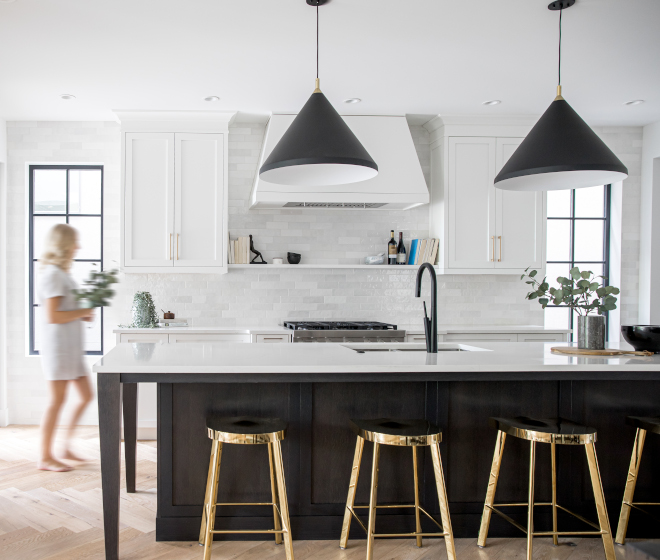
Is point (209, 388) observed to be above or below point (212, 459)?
above

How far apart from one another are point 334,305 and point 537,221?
2.03m

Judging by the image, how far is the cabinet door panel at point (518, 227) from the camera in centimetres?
514

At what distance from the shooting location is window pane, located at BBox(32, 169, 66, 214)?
211 inches

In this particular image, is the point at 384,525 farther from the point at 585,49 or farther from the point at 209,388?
the point at 585,49

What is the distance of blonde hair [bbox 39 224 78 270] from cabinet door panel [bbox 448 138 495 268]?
314 cm

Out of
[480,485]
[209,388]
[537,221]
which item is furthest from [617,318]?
[209,388]

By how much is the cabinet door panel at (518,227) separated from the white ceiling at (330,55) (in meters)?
0.75

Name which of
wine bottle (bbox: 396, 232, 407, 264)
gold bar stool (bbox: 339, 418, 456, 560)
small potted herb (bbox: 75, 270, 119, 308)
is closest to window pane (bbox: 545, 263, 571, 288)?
wine bottle (bbox: 396, 232, 407, 264)

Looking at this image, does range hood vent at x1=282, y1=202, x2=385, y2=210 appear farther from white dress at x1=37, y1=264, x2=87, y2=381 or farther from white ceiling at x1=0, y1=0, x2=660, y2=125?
white dress at x1=37, y1=264, x2=87, y2=381

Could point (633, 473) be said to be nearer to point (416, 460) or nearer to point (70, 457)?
point (416, 460)

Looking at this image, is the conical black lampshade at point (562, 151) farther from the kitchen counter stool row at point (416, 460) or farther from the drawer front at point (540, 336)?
the drawer front at point (540, 336)

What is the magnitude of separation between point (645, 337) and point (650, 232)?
9.00 ft

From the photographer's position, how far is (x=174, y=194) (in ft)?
16.1

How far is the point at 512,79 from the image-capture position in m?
4.19
